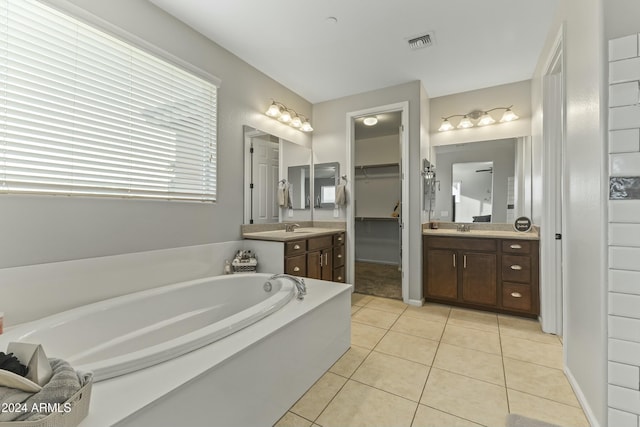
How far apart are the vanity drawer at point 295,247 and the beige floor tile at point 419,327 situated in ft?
3.70

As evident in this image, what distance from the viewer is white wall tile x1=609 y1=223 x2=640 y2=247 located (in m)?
1.11

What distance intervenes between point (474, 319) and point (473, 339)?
50 centimetres

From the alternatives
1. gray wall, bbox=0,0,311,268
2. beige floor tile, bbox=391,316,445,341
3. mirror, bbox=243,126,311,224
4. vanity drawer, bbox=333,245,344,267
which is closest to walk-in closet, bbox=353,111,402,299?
vanity drawer, bbox=333,245,344,267

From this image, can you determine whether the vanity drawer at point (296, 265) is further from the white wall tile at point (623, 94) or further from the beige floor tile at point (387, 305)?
the white wall tile at point (623, 94)

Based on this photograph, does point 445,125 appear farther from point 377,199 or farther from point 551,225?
point 377,199

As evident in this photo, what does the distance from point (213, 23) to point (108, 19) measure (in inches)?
28.7

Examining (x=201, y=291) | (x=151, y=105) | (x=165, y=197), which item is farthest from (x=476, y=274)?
(x=151, y=105)

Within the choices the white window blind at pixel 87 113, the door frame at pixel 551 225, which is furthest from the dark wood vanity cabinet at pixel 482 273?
the white window blind at pixel 87 113

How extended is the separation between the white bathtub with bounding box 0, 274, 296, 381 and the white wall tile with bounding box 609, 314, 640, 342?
5.18ft

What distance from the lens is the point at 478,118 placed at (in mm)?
3217

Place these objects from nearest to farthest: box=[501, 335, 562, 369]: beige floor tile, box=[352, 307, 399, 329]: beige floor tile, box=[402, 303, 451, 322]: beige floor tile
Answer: box=[501, 335, 562, 369]: beige floor tile < box=[352, 307, 399, 329]: beige floor tile < box=[402, 303, 451, 322]: beige floor tile

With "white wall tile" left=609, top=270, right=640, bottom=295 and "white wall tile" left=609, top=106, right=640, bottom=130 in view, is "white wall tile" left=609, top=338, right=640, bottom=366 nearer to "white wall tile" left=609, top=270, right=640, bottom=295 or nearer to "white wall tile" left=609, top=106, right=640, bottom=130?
"white wall tile" left=609, top=270, right=640, bottom=295

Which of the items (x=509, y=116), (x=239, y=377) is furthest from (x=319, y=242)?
(x=509, y=116)

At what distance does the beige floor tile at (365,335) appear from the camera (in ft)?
7.13
